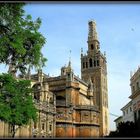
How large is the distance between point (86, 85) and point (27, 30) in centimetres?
7122

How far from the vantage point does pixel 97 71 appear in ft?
317

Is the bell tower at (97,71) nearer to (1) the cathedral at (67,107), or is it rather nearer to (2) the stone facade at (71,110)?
(1) the cathedral at (67,107)

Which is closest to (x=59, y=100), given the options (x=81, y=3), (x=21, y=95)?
(x=21, y=95)

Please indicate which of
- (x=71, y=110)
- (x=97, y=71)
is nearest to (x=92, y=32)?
(x=97, y=71)

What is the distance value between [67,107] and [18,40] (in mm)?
53494

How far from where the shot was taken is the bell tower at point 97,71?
94.4m

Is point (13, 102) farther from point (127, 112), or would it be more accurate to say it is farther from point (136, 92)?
point (127, 112)

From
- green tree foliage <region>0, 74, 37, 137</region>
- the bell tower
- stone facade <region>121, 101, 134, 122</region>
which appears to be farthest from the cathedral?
green tree foliage <region>0, 74, 37, 137</region>

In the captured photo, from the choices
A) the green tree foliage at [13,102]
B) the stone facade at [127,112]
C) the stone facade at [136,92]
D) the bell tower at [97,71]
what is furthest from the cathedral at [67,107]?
the green tree foliage at [13,102]

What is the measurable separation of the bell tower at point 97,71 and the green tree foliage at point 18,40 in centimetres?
7832

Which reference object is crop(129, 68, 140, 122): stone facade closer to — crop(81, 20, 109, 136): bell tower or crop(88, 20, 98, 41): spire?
crop(81, 20, 109, 136): bell tower

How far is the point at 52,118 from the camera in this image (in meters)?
60.1

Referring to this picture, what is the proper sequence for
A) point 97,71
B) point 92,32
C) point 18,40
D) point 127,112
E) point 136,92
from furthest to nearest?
point 92,32
point 97,71
point 127,112
point 136,92
point 18,40

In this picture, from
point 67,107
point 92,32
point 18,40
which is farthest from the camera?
point 92,32
